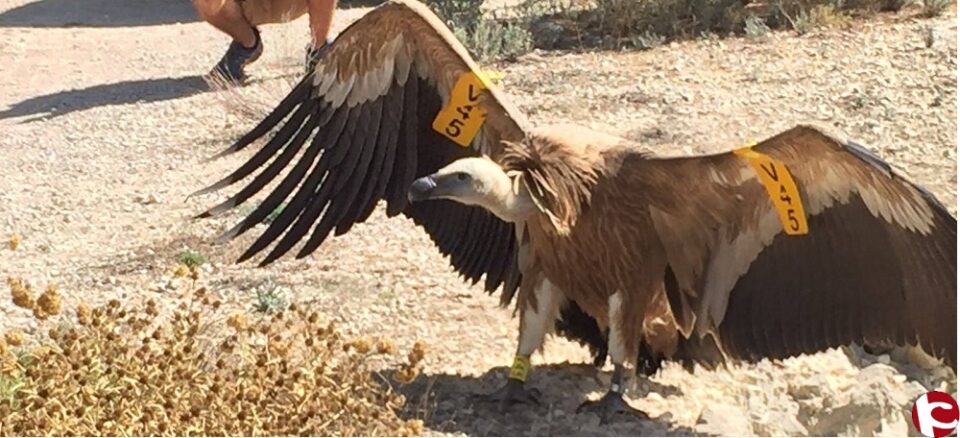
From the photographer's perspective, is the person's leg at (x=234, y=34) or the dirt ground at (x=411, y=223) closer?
the dirt ground at (x=411, y=223)

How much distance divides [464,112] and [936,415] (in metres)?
1.66

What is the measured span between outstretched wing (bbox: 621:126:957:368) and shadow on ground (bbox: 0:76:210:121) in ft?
18.9

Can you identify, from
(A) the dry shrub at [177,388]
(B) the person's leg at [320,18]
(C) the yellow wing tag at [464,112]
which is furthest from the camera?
(B) the person's leg at [320,18]

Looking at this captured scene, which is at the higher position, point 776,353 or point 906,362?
point 776,353

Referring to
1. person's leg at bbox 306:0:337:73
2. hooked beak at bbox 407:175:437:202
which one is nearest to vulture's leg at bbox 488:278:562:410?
hooked beak at bbox 407:175:437:202

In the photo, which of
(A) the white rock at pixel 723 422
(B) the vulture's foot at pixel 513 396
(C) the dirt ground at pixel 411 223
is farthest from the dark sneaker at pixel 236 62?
(A) the white rock at pixel 723 422

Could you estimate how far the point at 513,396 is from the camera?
4.35m

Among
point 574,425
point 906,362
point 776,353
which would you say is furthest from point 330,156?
point 906,362

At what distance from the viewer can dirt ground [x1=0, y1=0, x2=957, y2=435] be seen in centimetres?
463

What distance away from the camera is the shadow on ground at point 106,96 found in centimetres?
916

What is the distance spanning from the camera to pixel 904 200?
3.70 m

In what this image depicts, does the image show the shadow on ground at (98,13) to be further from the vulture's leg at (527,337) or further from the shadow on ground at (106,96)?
the vulture's leg at (527,337)

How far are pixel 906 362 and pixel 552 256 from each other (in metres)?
1.67

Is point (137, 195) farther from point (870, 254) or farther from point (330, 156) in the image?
point (870, 254)
